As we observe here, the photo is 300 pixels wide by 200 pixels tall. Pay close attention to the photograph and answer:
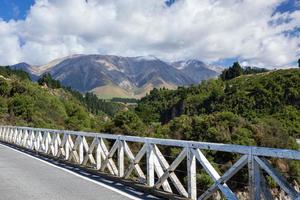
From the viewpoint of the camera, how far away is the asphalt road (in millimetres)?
8500

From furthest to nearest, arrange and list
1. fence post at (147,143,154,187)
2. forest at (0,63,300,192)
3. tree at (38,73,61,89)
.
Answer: tree at (38,73,61,89) < forest at (0,63,300,192) < fence post at (147,143,154,187)

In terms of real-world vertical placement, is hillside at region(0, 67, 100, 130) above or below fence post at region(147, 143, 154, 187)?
above

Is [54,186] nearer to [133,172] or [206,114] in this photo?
[133,172]

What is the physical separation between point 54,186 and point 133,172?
228 centimetres

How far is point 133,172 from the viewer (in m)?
11.3

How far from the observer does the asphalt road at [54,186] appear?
27.9 ft

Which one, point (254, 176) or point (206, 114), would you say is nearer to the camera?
point (254, 176)

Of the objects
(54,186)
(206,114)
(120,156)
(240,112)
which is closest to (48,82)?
(240,112)

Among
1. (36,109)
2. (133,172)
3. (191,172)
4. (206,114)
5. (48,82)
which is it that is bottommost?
(133,172)

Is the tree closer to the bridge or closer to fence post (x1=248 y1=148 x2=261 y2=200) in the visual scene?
the bridge

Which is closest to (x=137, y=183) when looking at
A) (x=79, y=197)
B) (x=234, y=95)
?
(x=79, y=197)

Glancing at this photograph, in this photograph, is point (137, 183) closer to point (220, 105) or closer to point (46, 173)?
point (46, 173)

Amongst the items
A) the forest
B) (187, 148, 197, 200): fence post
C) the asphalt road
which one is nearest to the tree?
the forest

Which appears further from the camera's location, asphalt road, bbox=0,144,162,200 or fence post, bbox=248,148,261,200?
asphalt road, bbox=0,144,162,200
